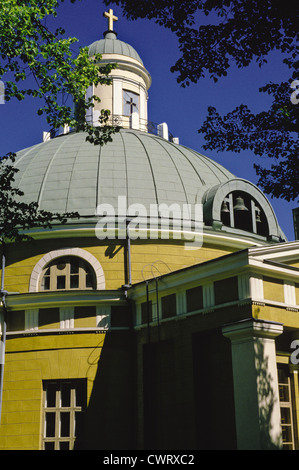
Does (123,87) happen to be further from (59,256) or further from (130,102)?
(59,256)

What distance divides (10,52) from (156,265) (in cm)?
818

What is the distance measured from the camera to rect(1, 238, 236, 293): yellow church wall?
17.8 m

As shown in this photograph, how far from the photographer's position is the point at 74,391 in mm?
16516

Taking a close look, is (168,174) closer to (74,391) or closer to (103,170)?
(103,170)

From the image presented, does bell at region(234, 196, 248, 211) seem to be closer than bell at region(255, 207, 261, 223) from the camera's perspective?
Yes

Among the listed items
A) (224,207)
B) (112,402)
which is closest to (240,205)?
(224,207)

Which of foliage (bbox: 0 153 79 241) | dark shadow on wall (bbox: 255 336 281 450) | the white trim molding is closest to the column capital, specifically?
dark shadow on wall (bbox: 255 336 281 450)

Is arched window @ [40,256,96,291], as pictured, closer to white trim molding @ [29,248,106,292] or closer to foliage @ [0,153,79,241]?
white trim molding @ [29,248,106,292]

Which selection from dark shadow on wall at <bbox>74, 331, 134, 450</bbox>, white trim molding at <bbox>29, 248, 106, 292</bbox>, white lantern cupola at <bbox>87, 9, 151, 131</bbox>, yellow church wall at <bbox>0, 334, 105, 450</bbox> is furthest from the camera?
white lantern cupola at <bbox>87, 9, 151, 131</bbox>

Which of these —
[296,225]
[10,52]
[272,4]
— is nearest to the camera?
[272,4]

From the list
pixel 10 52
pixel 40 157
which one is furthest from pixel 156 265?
pixel 10 52

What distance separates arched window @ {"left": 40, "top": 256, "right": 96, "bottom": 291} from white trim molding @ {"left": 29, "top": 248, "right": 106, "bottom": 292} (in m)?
0.15

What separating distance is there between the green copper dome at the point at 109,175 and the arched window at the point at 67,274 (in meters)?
1.68

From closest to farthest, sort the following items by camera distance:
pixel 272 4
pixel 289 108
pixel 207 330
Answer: pixel 272 4 → pixel 289 108 → pixel 207 330
